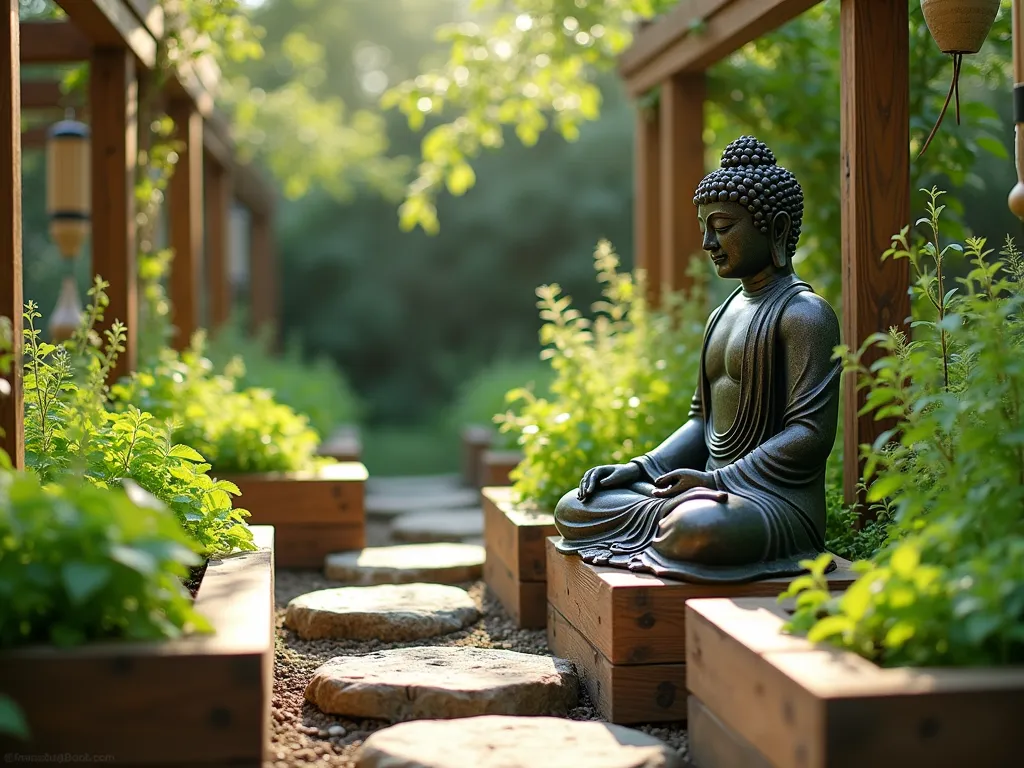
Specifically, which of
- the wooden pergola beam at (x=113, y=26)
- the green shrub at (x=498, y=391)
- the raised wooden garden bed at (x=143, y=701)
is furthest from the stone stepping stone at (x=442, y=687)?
the green shrub at (x=498, y=391)

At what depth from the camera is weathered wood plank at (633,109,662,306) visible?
805cm

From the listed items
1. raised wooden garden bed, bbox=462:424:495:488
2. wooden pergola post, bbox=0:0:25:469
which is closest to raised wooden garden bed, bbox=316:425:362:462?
raised wooden garden bed, bbox=462:424:495:488

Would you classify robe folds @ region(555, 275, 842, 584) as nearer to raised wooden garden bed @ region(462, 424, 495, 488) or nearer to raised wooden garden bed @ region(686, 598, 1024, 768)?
raised wooden garden bed @ region(686, 598, 1024, 768)

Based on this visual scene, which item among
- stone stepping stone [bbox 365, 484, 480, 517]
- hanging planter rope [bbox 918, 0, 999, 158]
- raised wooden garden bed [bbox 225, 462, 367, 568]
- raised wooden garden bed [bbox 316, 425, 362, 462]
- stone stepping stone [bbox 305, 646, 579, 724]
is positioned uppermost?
hanging planter rope [bbox 918, 0, 999, 158]

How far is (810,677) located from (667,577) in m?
1.15

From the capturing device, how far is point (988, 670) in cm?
254

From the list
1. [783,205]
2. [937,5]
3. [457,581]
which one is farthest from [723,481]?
[457,581]

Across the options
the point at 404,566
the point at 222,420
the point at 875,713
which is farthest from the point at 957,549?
the point at 222,420

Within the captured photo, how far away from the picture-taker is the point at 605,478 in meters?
4.27

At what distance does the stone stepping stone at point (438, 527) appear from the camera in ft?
24.6

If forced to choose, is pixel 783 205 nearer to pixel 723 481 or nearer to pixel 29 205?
pixel 723 481

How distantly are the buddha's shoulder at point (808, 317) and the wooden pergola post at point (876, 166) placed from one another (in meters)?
0.58

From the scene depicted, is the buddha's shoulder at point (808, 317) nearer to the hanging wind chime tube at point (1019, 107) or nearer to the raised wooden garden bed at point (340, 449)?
the hanging wind chime tube at point (1019, 107)

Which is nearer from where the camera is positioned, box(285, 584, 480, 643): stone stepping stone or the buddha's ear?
the buddha's ear
